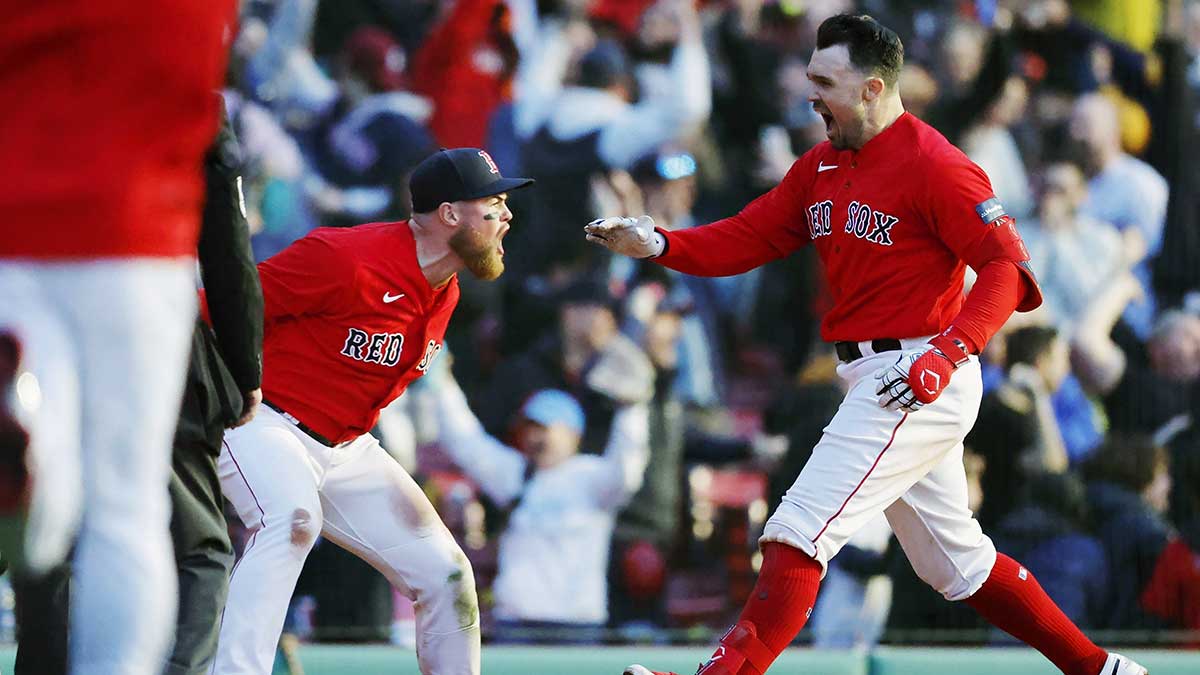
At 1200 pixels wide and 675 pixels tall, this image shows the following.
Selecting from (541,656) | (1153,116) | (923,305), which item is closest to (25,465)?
(923,305)

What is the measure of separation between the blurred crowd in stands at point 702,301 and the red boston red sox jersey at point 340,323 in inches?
77.3

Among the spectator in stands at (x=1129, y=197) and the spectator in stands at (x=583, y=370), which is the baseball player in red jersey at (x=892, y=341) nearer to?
the spectator in stands at (x=583, y=370)

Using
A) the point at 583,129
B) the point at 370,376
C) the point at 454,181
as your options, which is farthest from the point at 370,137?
the point at 370,376

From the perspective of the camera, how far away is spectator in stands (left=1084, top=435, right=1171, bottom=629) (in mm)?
6184

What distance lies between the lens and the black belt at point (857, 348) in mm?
4211

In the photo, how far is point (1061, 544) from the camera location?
6.20 m

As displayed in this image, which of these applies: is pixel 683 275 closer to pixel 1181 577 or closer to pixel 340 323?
pixel 1181 577

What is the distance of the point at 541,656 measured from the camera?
5602 millimetres

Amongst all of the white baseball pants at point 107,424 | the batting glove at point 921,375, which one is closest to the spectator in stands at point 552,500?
the batting glove at point 921,375

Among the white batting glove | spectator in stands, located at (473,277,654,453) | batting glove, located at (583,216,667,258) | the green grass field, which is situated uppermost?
batting glove, located at (583,216,667,258)

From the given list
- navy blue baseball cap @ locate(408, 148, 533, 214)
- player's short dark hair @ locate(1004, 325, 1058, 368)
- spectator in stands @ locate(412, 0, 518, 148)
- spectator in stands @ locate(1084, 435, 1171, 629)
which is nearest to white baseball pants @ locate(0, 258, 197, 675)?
navy blue baseball cap @ locate(408, 148, 533, 214)

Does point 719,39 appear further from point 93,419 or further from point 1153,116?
point 93,419

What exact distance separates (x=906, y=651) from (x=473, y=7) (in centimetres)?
329

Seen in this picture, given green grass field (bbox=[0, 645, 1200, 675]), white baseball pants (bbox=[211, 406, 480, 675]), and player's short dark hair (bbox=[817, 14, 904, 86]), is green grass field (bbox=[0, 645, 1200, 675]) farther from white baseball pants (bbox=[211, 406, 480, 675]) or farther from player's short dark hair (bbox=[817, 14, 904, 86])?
player's short dark hair (bbox=[817, 14, 904, 86])
